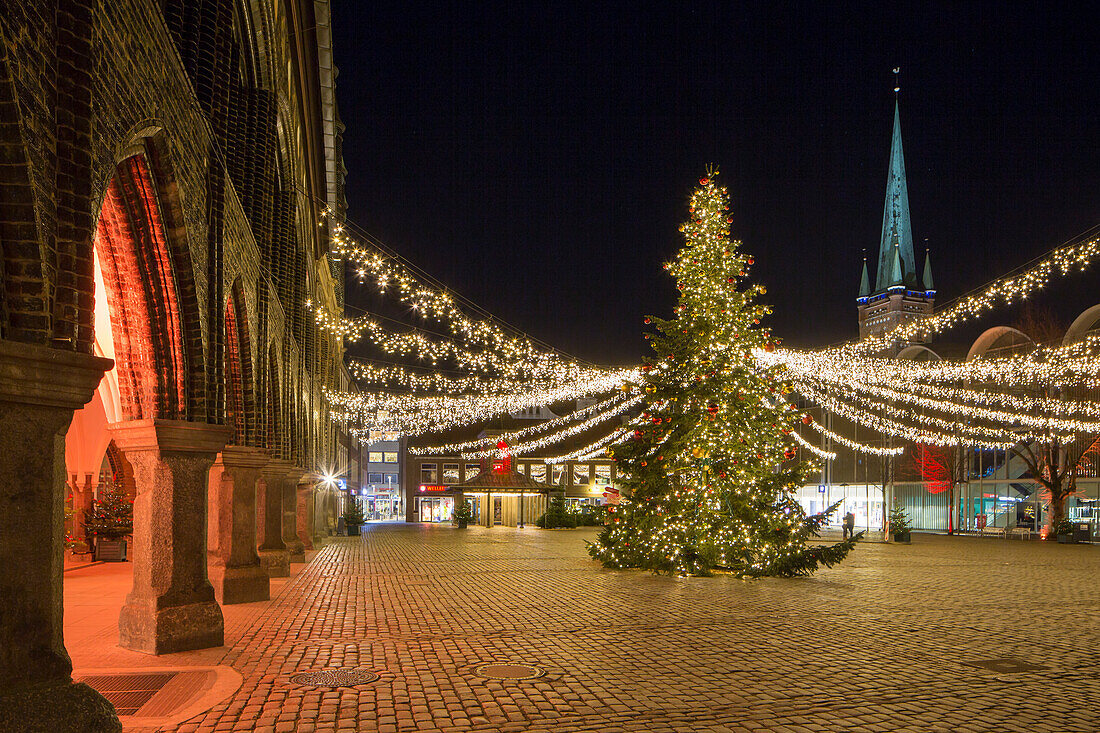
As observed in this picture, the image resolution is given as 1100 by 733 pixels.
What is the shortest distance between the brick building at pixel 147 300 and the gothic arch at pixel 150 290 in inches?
0.7

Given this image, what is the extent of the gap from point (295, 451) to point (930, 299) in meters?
124

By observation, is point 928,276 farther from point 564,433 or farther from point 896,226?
point 564,433

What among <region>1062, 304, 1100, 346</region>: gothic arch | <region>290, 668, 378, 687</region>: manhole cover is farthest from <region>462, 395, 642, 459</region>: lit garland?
<region>1062, 304, 1100, 346</region>: gothic arch

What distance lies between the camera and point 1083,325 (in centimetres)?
3684

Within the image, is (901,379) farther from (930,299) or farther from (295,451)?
(930,299)

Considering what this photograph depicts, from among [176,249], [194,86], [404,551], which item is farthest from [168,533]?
[404,551]

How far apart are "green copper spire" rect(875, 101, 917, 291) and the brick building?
102630 millimetres

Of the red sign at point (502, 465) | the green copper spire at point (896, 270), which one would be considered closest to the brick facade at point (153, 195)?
the red sign at point (502, 465)

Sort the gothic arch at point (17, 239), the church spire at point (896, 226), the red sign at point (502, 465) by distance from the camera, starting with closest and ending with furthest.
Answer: the gothic arch at point (17, 239)
the red sign at point (502, 465)
the church spire at point (896, 226)

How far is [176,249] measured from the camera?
28.0 ft

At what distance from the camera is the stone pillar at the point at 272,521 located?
51.4ft

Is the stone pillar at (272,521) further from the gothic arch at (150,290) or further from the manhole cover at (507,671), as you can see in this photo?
the manhole cover at (507,671)

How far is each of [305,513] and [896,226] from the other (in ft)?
354

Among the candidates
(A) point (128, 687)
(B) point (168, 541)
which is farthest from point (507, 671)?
(B) point (168, 541)
